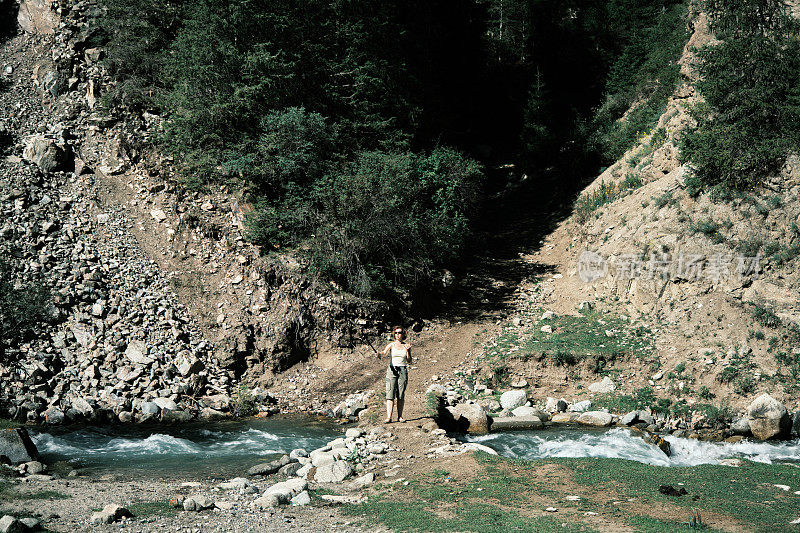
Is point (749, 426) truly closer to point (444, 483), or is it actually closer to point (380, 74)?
point (444, 483)

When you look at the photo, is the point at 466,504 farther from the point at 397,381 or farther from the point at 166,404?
the point at 166,404

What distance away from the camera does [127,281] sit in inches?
610

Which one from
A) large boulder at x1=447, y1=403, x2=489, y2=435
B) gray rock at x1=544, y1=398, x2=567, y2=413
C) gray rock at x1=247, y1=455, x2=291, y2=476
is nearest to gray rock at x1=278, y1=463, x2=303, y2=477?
gray rock at x1=247, y1=455, x2=291, y2=476

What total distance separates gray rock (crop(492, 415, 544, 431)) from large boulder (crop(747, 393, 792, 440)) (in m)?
4.30

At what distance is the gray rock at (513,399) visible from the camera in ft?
44.6

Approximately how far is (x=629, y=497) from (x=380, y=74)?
646 inches

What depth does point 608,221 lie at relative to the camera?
19344mm

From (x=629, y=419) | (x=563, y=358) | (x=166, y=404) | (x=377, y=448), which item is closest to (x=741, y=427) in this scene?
(x=629, y=419)

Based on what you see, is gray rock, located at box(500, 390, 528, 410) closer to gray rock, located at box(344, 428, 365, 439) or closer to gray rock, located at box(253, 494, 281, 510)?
gray rock, located at box(344, 428, 365, 439)

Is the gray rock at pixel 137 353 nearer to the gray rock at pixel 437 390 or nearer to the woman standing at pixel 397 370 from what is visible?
the woman standing at pixel 397 370

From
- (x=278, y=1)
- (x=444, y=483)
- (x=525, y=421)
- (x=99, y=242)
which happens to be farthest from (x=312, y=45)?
(x=444, y=483)

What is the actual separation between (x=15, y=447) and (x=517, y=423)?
9.47 m

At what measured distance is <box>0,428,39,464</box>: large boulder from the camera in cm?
930

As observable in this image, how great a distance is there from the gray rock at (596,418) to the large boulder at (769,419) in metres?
2.79
